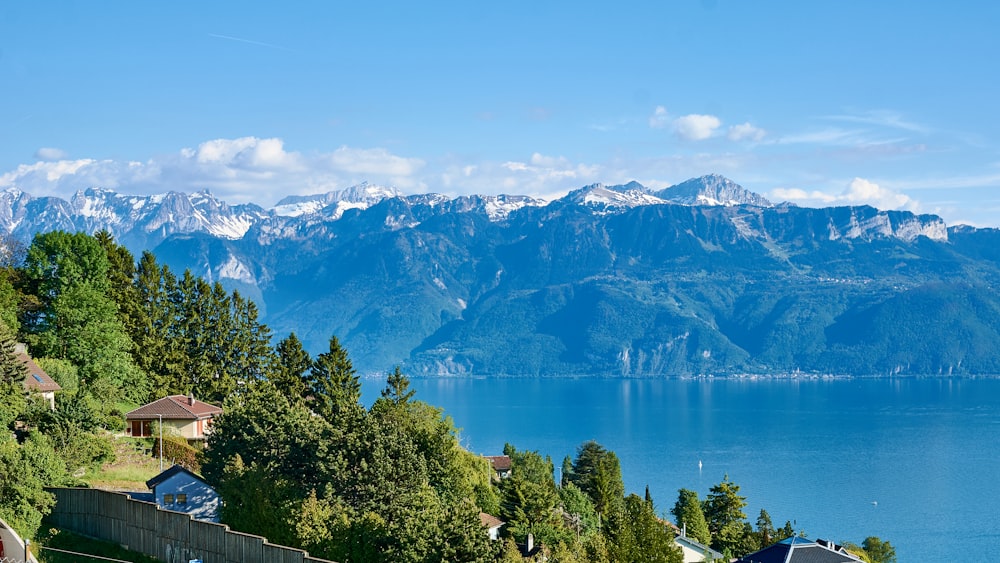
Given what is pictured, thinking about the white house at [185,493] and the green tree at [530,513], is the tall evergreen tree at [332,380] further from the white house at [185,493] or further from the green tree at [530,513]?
the white house at [185,493]

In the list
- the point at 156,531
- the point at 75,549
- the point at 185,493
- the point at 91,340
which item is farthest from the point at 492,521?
the point at 156,531

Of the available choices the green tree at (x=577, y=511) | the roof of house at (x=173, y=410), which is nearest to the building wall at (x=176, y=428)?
the roof of house at (x=173, y=410)

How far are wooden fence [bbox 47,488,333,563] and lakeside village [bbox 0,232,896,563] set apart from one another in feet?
0.18

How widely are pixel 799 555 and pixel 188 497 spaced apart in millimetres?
30764

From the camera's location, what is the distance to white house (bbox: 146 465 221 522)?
4072 centimetres

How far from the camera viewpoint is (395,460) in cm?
4109

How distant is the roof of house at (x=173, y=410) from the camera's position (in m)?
57.5

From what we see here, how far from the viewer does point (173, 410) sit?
2307 inches

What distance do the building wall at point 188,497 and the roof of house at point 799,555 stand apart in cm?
2796

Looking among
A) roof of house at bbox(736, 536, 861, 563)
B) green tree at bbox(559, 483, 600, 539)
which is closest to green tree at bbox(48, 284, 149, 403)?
green tree at bbox(559, 483, 600, 539)

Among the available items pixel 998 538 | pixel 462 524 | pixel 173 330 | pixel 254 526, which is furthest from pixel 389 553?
pixel 998 538

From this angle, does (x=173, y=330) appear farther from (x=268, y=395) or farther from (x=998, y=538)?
(x=998, y=538)

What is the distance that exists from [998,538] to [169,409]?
96.1 meters

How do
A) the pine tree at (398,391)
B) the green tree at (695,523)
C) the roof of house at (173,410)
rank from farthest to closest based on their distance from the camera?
the green tree at (695,523)
the pine tree at (398,391)
the roof of house at (173,410)
